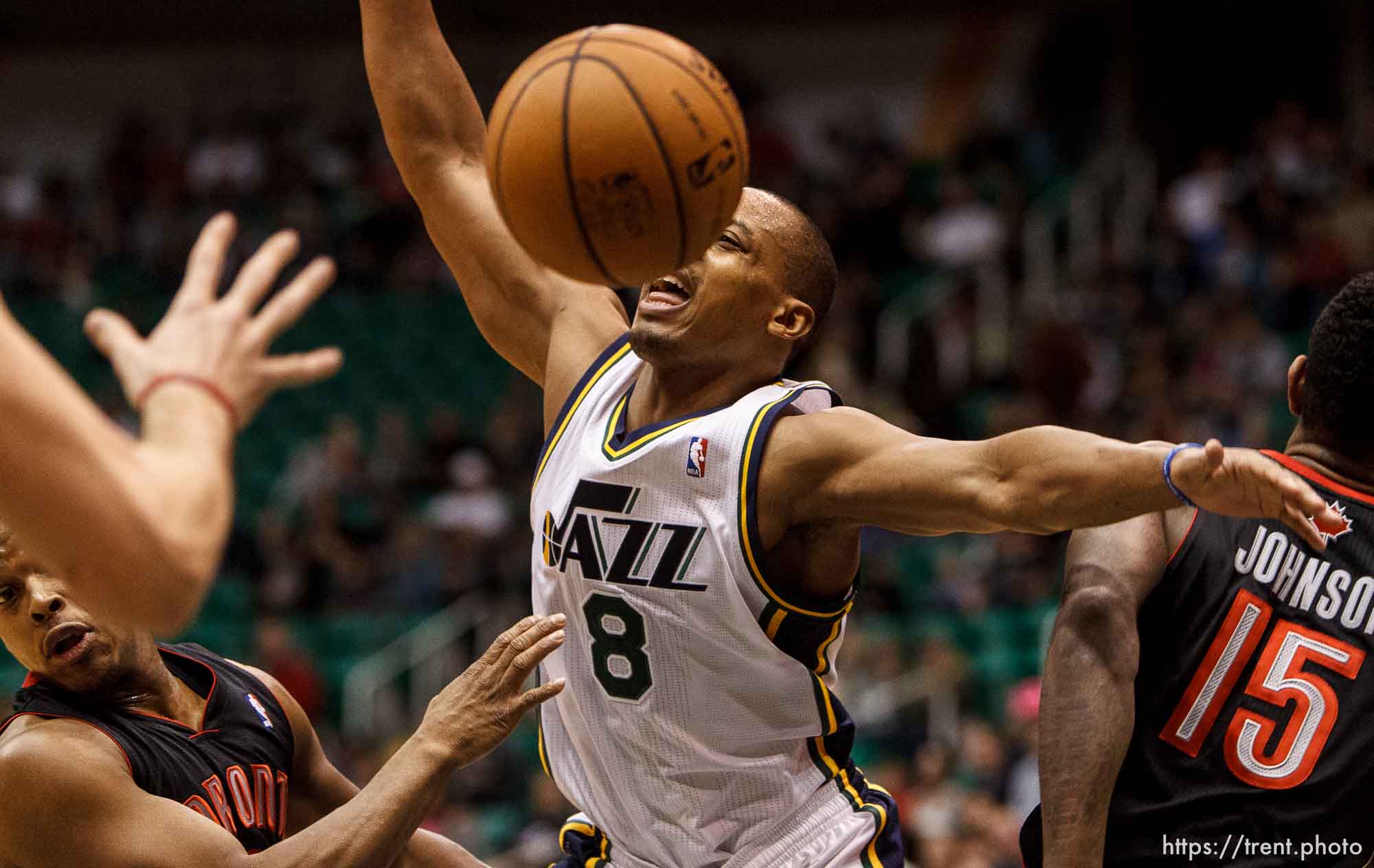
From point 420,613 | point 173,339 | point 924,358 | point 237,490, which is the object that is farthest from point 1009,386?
point 173,339

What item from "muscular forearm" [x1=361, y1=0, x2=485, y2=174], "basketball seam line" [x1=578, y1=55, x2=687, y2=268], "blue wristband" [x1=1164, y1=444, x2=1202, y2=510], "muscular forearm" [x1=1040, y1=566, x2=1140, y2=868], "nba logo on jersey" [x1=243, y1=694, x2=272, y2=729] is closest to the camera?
"blue wristband" [x1=1164, y1=444, x2=1202, y2=510]

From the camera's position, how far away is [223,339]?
253 cm

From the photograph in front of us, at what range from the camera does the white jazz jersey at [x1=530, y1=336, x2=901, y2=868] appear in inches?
146

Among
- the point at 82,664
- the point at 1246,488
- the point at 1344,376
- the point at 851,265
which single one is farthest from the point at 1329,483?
the point at 851,265

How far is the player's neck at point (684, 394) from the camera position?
13.0 ft

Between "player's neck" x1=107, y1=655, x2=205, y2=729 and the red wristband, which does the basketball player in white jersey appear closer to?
"player's neck" x1=107, y1=655, x2=205, y2=729

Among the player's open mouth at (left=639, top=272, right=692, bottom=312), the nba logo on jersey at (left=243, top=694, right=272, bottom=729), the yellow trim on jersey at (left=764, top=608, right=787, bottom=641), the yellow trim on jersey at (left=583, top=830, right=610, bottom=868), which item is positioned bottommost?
the yellow trim on jersey at (left=583, top=830, right=610, bottom=868)

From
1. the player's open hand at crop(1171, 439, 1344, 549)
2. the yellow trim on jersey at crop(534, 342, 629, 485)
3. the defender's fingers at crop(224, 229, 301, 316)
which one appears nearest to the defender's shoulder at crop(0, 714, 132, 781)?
the yellow trim on jersey at crop(534, 342, 629, 485)

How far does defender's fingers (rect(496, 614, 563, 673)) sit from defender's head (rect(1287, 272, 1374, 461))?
1.79m

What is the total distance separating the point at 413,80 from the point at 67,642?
5.82ft

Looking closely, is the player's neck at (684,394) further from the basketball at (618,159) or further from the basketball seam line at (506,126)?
the basketball seam line at (506,126)

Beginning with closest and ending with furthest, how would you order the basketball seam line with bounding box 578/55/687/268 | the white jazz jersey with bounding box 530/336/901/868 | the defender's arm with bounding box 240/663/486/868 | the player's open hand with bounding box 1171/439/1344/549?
the player's open hand with bounding box 1171/439/1344/549, the basketball seam line with bounding box 578/55/687/268, the white jazz jersey with bounding box 530/336/901/868, the defender's arm with bounding box 240/663/486/868

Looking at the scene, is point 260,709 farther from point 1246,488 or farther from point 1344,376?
point 1344,376

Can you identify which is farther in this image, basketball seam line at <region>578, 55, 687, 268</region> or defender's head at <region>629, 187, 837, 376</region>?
defender's head at <region>629, 187, 837, 376</region>
